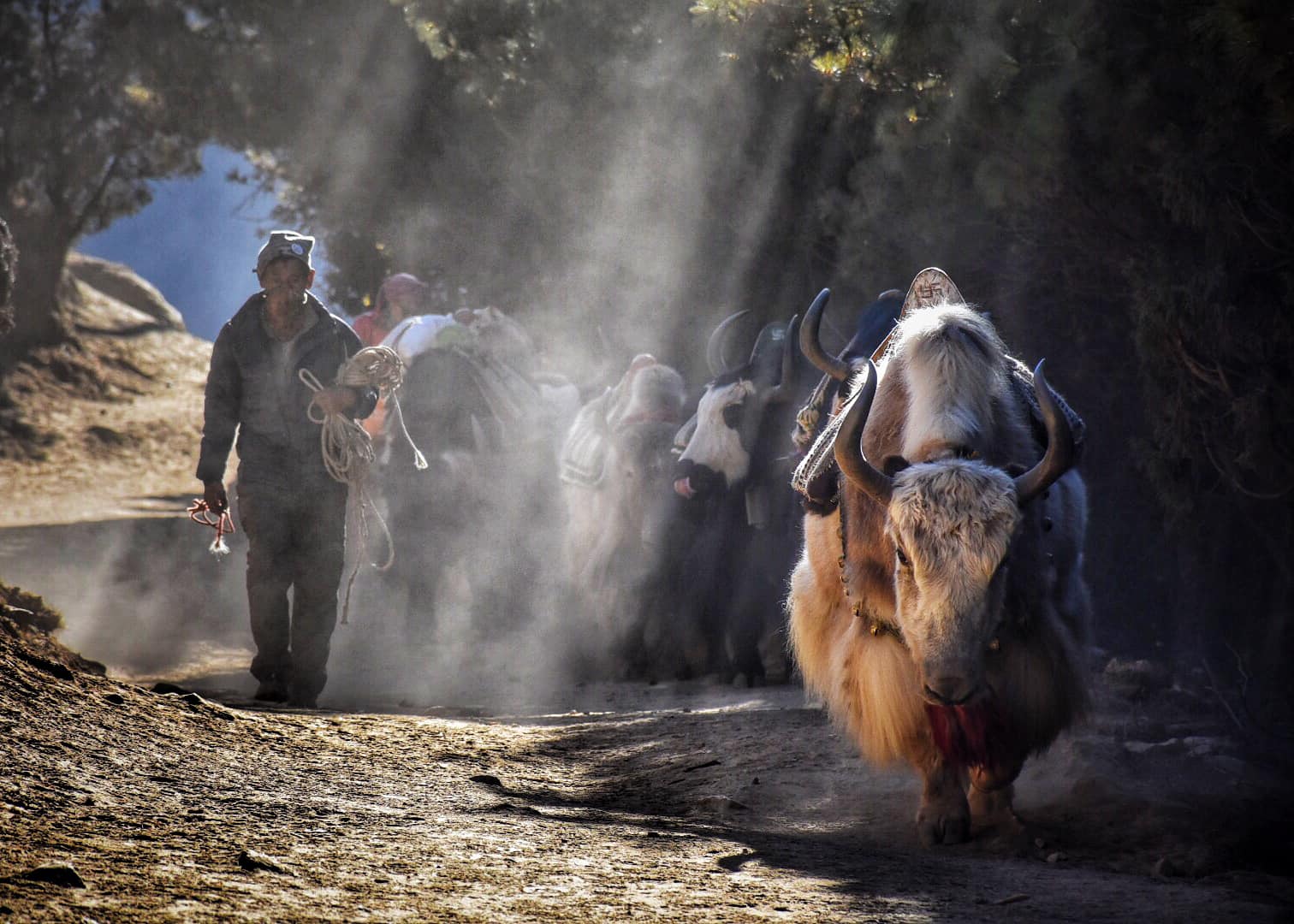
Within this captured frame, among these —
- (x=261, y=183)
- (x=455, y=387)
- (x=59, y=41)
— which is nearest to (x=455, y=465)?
(x=455, y=387)

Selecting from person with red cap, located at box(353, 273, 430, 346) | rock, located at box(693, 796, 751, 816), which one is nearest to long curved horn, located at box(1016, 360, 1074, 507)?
rock, located at box(693, 796, 751, 816)

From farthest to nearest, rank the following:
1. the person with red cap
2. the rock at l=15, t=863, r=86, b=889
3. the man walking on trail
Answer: the person with red cap
the man walking on trail
the rock at l=15, t=863, r=86, b=889

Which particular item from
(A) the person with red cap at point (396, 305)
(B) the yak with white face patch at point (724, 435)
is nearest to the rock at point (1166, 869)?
(B) the yak with white face patch at point (724, 435)

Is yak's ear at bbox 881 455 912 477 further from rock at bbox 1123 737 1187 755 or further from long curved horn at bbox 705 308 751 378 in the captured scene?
long curved horn at bbox 705 308 751 378

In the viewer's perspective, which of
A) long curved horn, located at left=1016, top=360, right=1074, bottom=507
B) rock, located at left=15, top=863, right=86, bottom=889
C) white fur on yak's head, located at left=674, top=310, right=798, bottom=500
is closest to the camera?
rock, located at left=15, top=863, right=86, bottom=889

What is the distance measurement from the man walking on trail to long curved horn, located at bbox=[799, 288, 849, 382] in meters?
2.46

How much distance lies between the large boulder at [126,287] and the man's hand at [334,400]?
23.3 meters

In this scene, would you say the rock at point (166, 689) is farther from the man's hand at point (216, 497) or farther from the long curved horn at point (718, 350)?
the long curved horn at point (718, 350)

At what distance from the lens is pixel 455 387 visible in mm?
10898

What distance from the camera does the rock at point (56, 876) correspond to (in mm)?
2838

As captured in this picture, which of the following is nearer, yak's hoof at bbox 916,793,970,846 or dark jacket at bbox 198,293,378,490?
yak's hoof at bbox 916,793,970,846

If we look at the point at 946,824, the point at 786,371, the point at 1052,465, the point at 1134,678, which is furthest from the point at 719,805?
the point at 786,371

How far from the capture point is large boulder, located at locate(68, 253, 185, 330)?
29.2 metres

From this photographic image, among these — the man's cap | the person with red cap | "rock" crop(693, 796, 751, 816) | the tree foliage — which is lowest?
"rock" crop(693, 796, 751, 816)
